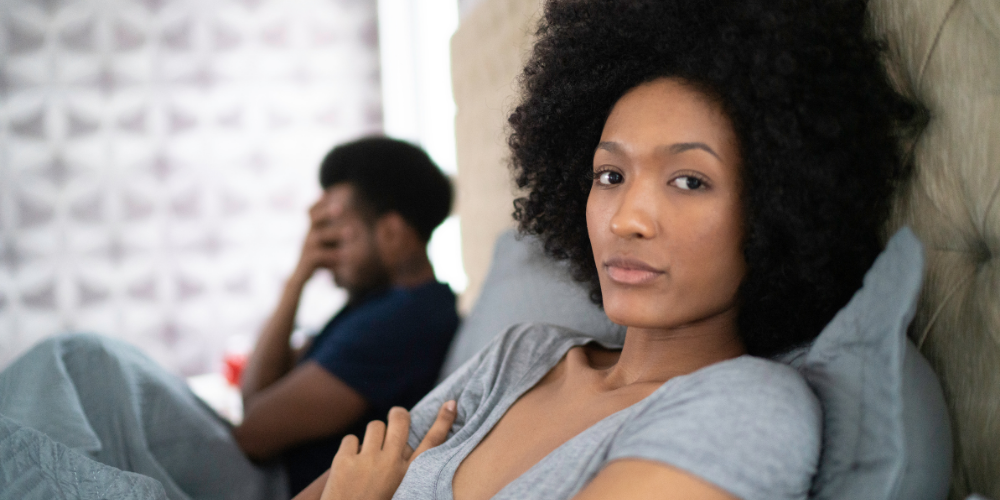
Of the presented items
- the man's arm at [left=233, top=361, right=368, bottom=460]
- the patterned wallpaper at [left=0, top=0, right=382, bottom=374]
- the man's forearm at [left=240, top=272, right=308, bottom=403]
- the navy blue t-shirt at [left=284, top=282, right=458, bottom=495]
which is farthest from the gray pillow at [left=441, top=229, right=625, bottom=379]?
the patterned wallpaper at [left=0, top=0, right=382, bottom=374]

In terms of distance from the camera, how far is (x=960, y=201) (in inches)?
26.3

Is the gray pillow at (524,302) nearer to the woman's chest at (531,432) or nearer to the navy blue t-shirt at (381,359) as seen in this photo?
the navy blue t-shirt at (381,359)

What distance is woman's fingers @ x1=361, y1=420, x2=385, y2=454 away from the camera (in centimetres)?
95

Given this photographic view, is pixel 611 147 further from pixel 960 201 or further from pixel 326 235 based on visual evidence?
pixel 326 235

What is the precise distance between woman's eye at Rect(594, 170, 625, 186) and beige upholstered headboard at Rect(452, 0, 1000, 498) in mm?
315

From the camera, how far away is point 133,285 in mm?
3201

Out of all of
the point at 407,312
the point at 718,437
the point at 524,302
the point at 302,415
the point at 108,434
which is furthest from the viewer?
the point at 407,312

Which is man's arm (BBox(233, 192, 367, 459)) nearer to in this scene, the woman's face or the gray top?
the gray top

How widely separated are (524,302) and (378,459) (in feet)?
1.48

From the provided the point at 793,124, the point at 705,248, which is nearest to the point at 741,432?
the point at 705,248

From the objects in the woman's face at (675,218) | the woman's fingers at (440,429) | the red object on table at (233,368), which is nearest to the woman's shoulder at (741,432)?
the woman's face at (675,218)

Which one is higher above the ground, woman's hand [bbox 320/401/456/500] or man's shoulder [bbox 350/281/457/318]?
man's shoulder [bbox 350/281/457/318]

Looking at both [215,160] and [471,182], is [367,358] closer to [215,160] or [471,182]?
[471,182]

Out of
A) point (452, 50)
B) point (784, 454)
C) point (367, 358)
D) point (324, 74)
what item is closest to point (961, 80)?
point (784, 454)
